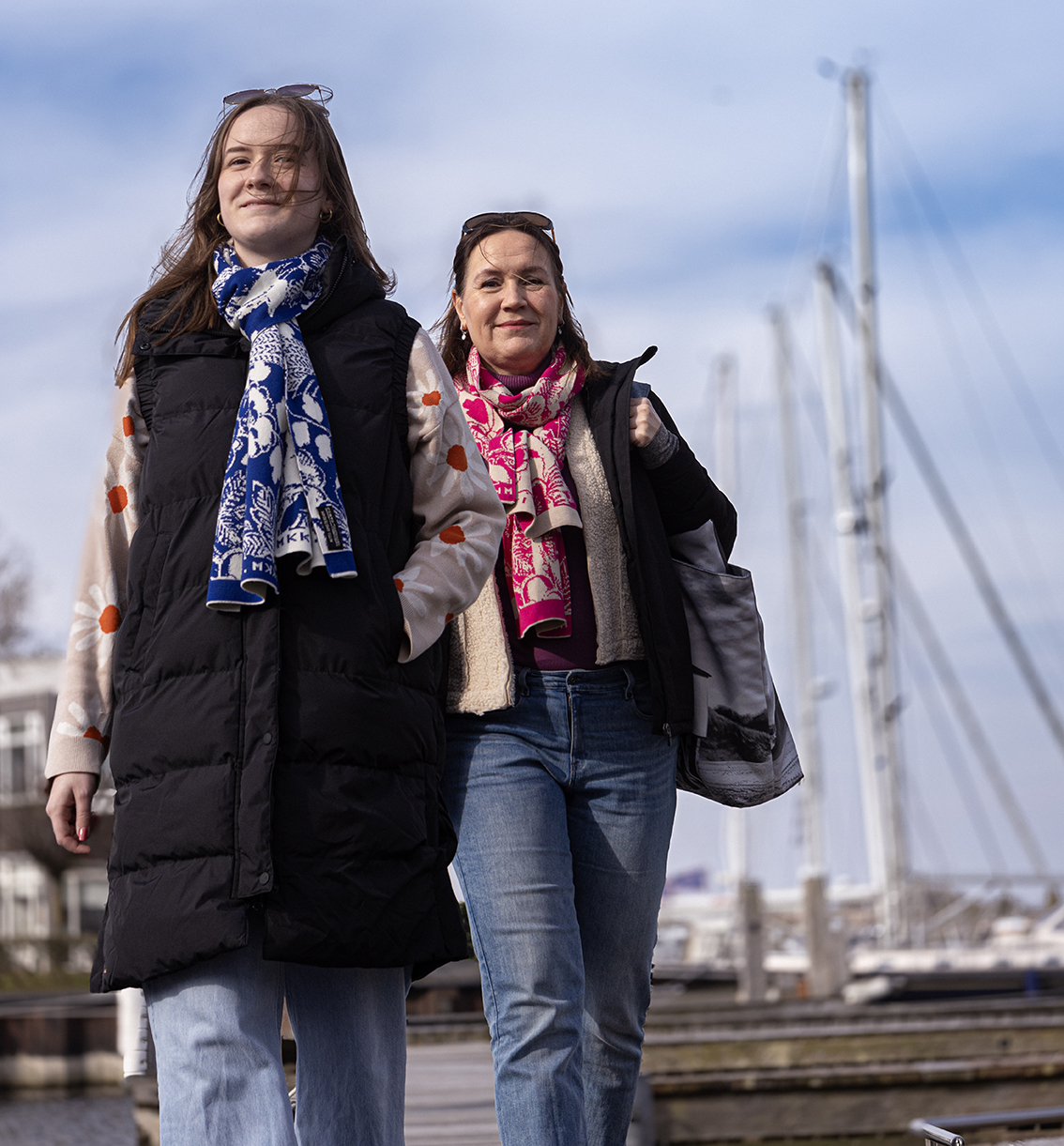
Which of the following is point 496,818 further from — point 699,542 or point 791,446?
point 791,446


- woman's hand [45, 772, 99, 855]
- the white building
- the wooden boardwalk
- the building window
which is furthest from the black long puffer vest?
the building window

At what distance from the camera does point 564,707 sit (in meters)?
3.45

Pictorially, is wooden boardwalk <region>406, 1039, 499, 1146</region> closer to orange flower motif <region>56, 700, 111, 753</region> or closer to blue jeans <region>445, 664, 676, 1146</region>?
blue jeans <region>445, 664, 676, 1146</region>

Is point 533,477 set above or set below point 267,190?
below

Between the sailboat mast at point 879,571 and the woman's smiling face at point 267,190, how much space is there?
20605 millimetres

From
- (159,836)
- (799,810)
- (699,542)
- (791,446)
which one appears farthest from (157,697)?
(791,446)

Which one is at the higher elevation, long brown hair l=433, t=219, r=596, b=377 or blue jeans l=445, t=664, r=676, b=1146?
long brown hair l=433, t=219, r=596, b=377

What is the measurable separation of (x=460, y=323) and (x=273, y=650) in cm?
165

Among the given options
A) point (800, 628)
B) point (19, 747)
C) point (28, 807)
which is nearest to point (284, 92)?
point (800, 628)

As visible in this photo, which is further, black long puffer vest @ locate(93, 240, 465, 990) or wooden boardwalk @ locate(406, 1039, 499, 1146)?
wooden boardwalk @ locate(406, 1039, 499, 1146)

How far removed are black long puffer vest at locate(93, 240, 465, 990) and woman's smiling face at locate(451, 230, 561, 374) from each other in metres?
1.06

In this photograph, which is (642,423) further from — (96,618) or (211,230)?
(96,618)

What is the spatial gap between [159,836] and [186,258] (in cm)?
114

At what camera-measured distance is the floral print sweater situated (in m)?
2.69
